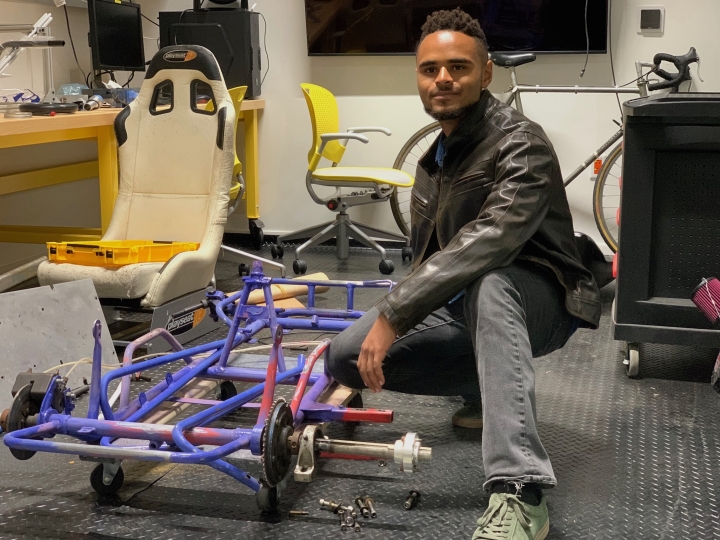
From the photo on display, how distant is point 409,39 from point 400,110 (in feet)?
1.28

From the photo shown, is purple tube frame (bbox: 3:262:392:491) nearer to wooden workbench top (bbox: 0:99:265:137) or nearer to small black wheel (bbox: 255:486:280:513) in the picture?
small black wheel (bbox: 255:486:280:513)

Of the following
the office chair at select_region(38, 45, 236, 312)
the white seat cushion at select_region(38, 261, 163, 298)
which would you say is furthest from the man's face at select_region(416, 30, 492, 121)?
the office chair at select_region(38, 45, 236, 312)

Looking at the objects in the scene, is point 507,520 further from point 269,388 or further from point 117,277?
point 117,277

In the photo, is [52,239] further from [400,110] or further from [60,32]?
[400,110]

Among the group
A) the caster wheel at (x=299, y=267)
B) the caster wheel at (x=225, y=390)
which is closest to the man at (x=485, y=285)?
the caster wheel at (x=225, y=390)

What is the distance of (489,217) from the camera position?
66.3 inches

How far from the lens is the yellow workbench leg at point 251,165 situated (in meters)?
4.65

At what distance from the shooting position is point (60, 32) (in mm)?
4355

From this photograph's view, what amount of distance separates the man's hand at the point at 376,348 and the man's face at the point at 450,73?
0.51m

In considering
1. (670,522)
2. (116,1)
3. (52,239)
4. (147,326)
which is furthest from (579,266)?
(116,1)

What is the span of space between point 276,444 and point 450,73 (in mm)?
889

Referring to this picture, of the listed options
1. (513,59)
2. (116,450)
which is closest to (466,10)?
(513,59)

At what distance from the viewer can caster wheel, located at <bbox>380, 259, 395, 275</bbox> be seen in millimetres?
4035

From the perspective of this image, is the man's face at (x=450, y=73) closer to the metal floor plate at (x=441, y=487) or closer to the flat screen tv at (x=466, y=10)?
the metal floor plate at (x=441, y=487)
